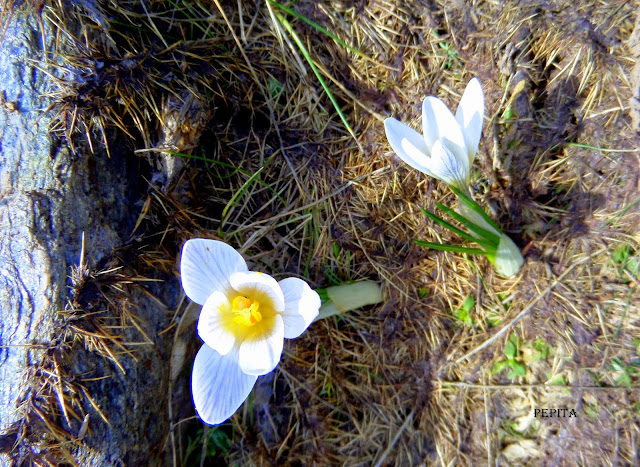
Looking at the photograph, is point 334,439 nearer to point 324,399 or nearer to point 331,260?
point 324,399

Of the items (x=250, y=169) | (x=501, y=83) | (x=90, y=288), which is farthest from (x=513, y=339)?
(x=90, y=288)

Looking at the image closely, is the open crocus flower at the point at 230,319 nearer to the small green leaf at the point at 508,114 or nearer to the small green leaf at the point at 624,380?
the small green leaf at the point at 508,114

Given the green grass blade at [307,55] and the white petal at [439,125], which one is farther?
the green grass blade at [307,55]

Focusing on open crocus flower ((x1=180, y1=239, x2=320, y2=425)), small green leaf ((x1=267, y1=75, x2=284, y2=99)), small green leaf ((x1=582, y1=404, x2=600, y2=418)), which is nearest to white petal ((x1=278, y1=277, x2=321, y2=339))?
open crocus flower ((x1=180, y1=239, x2=320, y2=425))

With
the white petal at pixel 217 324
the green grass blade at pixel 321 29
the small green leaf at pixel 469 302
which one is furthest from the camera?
the small green leaf at pixel 469 302

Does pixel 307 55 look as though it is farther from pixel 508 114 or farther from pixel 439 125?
pixel 508 114

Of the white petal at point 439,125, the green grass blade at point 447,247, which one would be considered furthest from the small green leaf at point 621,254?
the white petal at point 439,125
